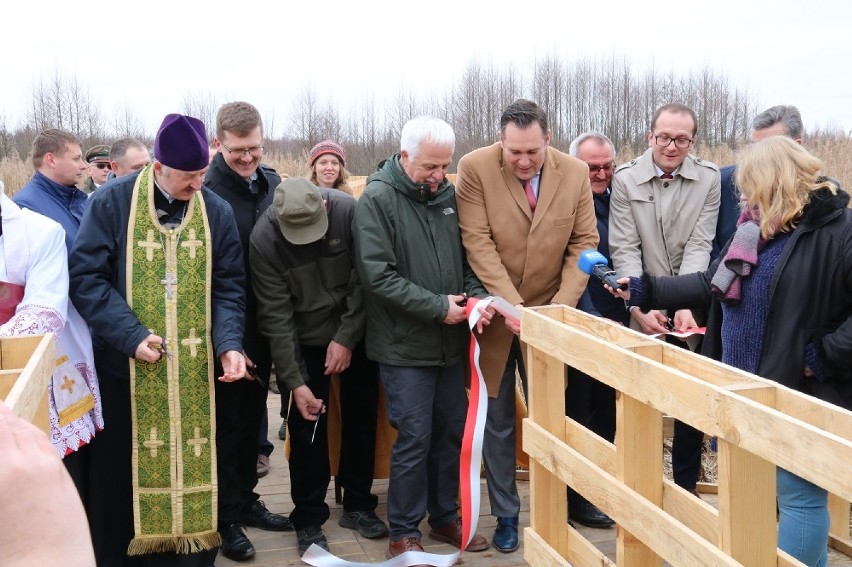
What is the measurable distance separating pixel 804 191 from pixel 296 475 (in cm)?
271

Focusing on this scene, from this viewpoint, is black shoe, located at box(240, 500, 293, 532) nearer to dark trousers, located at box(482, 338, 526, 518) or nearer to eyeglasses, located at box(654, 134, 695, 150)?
dark trousers, located at box(482, 338, 526, 518)

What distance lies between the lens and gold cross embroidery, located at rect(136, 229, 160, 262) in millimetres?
3857

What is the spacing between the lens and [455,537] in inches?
178

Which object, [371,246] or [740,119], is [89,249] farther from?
[740,119]

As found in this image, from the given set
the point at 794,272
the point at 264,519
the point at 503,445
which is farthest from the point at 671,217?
the point at 264,519

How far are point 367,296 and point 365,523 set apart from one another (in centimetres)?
120

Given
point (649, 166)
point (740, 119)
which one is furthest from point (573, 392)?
point (740, 119)

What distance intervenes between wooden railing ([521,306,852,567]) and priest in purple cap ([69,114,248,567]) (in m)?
1.36

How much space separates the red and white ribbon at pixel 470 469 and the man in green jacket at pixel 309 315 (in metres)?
0.40

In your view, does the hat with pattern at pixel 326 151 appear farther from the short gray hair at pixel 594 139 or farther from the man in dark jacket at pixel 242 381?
the short gray hair at pixel 594 139

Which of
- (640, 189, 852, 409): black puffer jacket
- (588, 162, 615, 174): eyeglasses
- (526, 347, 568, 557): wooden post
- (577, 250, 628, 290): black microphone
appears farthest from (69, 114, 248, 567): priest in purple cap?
(640, 189, 852, 409): black puffer jacket

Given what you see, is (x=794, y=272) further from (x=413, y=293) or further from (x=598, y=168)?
(x=598, y=168)

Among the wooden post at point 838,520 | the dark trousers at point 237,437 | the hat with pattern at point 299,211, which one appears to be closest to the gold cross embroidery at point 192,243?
the hat with pattern at point 299,211

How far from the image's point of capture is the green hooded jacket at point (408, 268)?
417 cm
